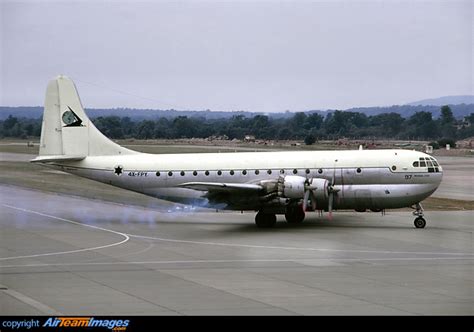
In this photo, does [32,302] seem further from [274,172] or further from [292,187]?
[274,172]

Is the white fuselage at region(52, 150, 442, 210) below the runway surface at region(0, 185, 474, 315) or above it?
above

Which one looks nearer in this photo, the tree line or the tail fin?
the tail fin

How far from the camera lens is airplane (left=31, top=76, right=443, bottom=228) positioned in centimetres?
3403

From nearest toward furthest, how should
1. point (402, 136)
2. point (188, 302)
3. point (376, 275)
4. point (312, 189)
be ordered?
point (188, 302) → point (376, 275) → point (312, 189) → point (402, 136)

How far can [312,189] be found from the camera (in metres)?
33.5

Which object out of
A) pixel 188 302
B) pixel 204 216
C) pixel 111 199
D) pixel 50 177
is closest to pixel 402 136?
pixel 50 177

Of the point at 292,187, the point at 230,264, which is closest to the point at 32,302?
the point at 230,264

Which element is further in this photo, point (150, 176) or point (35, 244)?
point (150, 176)

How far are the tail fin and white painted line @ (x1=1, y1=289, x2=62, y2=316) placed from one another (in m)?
18.6

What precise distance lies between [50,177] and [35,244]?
132 feet

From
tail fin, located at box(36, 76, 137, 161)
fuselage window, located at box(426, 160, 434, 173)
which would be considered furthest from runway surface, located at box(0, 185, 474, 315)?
tail fin, located at box(36, 76, 137, 161)

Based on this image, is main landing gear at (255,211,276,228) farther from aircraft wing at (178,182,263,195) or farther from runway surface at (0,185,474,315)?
aircraft wing at (178,182,263,195)

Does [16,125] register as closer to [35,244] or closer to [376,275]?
→ [35,244]

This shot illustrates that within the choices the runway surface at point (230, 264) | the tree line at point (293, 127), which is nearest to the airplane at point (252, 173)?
the runway surface at point (230, 264)
